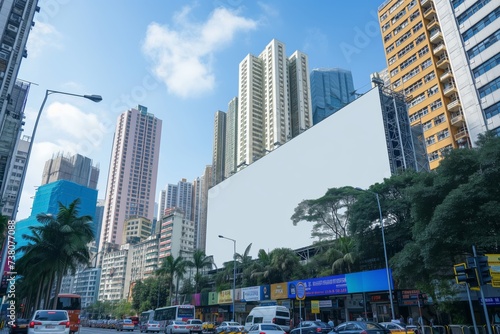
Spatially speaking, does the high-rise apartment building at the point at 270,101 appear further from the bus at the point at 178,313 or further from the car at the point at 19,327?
the car at the point at 19,327

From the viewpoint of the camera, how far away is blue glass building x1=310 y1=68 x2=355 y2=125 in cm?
14562

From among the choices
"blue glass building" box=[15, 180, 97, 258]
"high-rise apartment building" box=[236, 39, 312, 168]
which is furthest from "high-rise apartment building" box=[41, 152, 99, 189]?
"high-rise apartment building" box=[236, 39, 312, 168]

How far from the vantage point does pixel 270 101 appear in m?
122

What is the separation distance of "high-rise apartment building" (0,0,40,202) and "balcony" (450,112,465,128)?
58980 millimetres

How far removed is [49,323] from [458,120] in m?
57.7

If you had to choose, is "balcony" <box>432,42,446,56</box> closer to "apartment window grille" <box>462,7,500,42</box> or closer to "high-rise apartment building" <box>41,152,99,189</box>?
"apartment window grille" <box>462,7,500,42</box>

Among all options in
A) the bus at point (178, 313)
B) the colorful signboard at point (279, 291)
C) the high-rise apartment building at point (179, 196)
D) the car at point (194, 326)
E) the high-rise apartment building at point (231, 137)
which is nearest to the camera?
the car at point (194, 326)

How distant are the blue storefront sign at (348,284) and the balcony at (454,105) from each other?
37.6m

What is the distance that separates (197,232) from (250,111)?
165 ft

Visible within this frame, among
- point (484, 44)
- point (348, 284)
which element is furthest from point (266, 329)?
point (484, 44)

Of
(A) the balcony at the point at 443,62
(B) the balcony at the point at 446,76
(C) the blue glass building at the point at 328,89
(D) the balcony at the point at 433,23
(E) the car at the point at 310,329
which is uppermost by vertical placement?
(C) the blue glass building at the point at 328,89

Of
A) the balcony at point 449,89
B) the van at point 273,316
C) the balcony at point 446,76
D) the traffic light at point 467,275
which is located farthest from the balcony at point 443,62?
the traffic light at point 467,275

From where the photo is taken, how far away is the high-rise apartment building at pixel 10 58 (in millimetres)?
46125

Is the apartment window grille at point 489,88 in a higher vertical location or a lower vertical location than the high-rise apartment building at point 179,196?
lower
